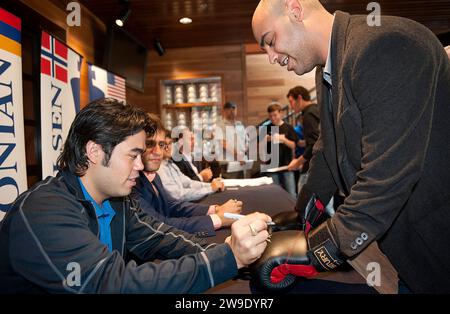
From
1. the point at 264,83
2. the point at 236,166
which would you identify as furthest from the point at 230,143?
the point at 264,83

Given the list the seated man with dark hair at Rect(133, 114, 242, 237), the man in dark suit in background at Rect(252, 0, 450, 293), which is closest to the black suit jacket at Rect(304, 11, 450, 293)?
the man in dark suit in background at Rect(252, 0, 450, 293)

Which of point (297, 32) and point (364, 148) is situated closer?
point (364, 148)

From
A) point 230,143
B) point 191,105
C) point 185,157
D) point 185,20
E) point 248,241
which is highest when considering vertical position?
point 185,20

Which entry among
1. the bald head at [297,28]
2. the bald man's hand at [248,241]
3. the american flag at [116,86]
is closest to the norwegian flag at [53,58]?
the american flag at [116,86]

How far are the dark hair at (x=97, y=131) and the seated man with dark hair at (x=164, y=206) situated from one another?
48 centimetres

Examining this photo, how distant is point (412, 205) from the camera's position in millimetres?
928

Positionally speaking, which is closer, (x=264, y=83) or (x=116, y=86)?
(x=116, y=86)

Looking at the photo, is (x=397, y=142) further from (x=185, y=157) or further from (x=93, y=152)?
(x=185, y=157)

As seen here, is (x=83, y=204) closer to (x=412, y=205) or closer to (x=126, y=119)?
(x=126, y=119)

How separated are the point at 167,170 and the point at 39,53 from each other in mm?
1443

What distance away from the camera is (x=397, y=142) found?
2.68 ft

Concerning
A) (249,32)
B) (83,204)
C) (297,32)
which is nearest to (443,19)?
(249,32)

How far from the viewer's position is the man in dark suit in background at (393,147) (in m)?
0.83

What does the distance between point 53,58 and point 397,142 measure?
304 centimetres
